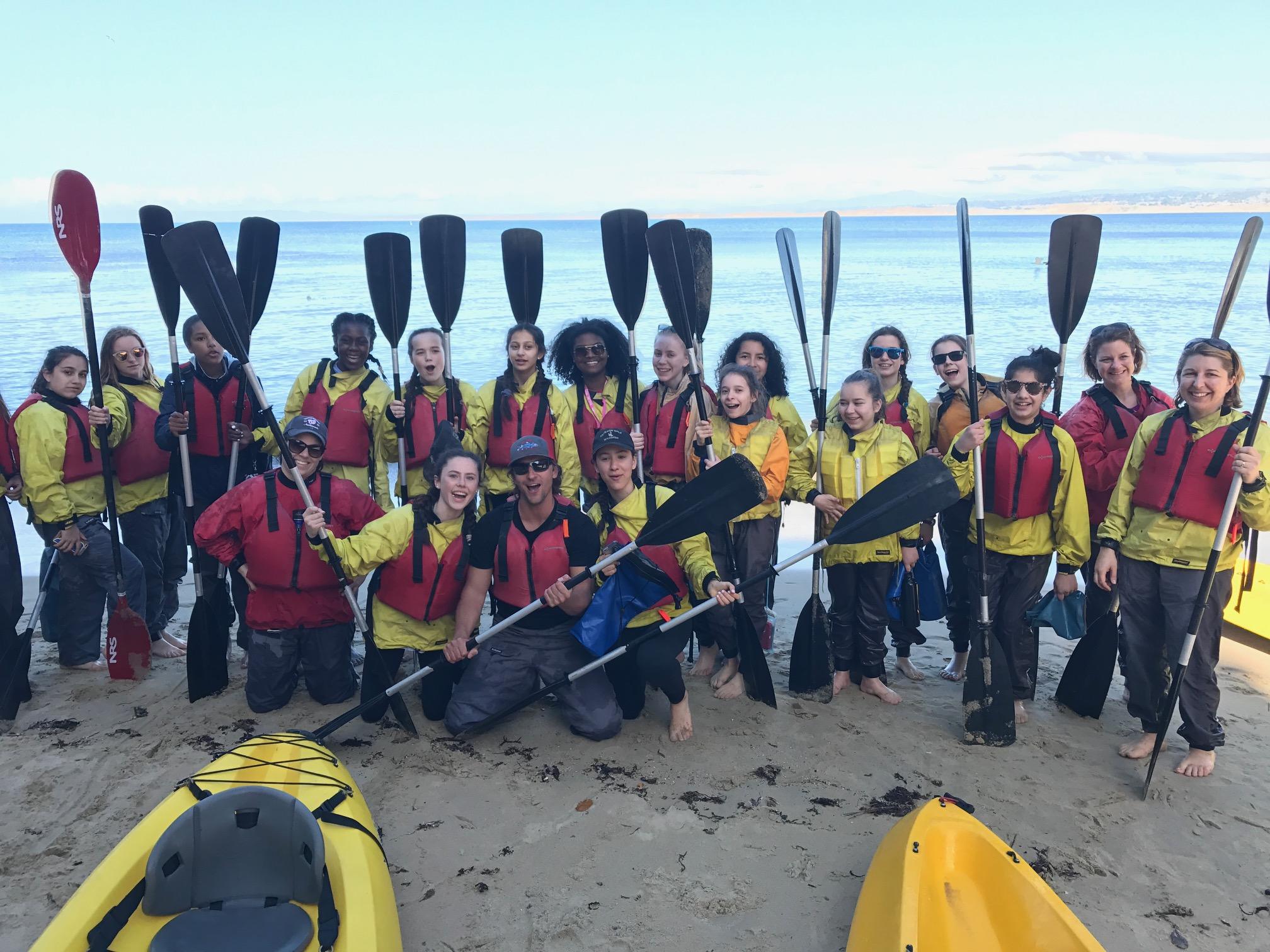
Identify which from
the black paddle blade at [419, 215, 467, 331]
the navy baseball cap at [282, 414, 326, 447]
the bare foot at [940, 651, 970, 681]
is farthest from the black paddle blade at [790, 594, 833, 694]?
the black paddle blade at [419, 215, 467, 331]

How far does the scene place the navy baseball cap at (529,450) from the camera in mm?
3697

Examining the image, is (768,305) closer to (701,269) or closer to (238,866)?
(701,269)

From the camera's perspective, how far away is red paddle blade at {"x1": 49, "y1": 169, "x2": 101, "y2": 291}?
14.9ft

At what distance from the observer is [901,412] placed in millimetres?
4633

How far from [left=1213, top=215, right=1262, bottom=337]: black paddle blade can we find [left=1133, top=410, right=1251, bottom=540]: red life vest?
0.73m

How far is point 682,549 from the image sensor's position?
3934 mm

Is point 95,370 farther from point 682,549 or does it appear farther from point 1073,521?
point 1073,521

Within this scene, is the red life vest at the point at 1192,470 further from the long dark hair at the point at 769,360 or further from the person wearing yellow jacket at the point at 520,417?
the person wearing yellow jacket at the point at 520,417

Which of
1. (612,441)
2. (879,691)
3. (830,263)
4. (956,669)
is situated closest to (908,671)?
(956,669)

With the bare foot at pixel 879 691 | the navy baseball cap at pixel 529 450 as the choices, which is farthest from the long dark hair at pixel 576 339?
the bare foot at pixel 879 691

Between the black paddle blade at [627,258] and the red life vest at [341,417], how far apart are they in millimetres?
1478

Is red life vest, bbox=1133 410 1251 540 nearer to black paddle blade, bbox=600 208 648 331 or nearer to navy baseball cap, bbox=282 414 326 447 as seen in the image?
black paddle blade, bbox=600 208 648 331

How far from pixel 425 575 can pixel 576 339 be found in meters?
1.62

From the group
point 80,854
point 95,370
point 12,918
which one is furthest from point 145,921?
point 95,370
